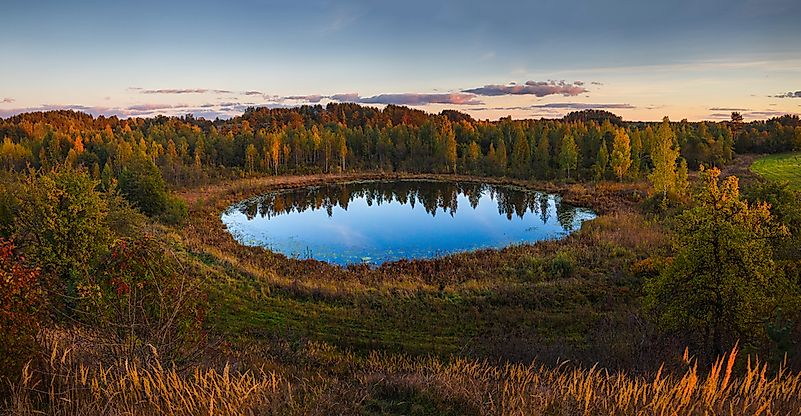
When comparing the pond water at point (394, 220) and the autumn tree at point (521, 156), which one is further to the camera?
the autumn tree at point (521, 156)

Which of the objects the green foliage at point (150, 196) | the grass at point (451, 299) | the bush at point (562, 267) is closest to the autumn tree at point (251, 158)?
the green foliage at point (150, 196)

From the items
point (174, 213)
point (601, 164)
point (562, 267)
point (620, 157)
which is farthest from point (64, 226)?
point (601, 164)

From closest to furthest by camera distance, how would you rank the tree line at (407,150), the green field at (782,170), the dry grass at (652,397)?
1. the dry grass at (652,397)
2. the green field at (782,170)
3. the tree line at (407,150)

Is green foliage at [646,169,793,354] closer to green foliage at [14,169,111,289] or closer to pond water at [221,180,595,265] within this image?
green foliage at [14,169,111,289]

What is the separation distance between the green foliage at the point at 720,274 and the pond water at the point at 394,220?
59.8 ft

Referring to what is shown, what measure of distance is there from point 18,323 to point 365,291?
1459 centimetres

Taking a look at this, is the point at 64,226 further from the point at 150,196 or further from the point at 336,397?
the point at 150,196

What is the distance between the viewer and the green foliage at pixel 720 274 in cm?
966

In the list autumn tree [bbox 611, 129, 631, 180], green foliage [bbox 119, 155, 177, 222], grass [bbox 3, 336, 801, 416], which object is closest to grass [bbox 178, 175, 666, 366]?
grass [bbox 3, 336, 801, 416]

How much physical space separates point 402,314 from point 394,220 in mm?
24255

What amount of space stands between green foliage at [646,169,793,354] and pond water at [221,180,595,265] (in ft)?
59.8

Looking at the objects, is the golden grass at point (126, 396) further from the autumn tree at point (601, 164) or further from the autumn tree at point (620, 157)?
the autumn tree at point (601, 164)

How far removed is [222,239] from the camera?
1190 inches

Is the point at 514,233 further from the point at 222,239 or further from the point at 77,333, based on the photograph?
the point at 77,333
